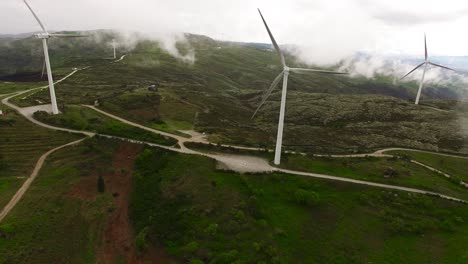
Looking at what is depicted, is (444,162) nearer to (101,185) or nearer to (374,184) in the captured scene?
(374,184)

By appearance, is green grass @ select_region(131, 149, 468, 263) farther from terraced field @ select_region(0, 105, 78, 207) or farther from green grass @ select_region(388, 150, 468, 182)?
green grass @ select_region(388, 150, 468, 182)

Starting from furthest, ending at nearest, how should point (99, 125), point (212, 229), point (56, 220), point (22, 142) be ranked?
point (99, 125)
point (22, 142)
point (56, 220)
point (212, 229)

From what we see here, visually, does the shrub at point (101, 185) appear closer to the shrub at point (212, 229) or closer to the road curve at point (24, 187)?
the road curve at point (24, 187)

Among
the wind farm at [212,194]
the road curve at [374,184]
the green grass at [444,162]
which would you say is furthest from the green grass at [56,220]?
the green grass at [444,162]

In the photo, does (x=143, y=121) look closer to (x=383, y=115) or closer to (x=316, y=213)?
(x=316, y=213)

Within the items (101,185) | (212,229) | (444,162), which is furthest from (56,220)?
(444,162)
